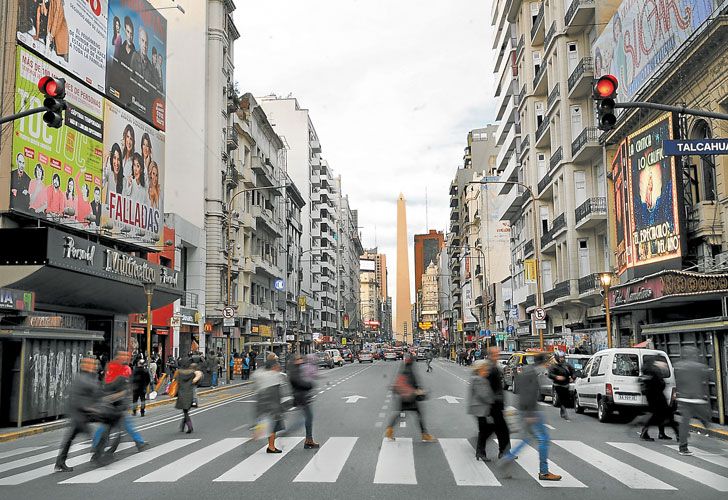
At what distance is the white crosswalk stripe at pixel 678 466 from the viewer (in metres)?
10.0

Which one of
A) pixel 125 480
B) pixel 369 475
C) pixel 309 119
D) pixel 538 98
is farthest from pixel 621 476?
pixel 309 119

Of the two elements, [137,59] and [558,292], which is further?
[558,292]

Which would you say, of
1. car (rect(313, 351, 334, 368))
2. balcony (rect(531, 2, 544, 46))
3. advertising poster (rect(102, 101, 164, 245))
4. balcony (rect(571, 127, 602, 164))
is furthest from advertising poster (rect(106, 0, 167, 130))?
car (rect(313, 351, 334, 368))

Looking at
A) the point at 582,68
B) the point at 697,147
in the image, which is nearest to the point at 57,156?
the point at 697,147

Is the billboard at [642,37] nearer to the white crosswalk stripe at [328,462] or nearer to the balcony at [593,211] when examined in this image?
the balcony at [593,211]

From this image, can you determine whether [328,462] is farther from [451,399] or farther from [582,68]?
[582,68]

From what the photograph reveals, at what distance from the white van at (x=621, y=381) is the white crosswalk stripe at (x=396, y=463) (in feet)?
19.7

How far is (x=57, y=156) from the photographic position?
27.2m

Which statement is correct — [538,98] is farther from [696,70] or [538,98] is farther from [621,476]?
[621,476]

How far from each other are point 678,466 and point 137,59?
1251 inches

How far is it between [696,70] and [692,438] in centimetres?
1324

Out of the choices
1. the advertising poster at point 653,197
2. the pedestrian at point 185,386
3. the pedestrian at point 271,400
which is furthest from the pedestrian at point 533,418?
the advertising poster at point 653,197

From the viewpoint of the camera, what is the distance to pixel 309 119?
107 metres

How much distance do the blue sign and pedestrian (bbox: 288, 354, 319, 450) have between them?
779 centimetres
